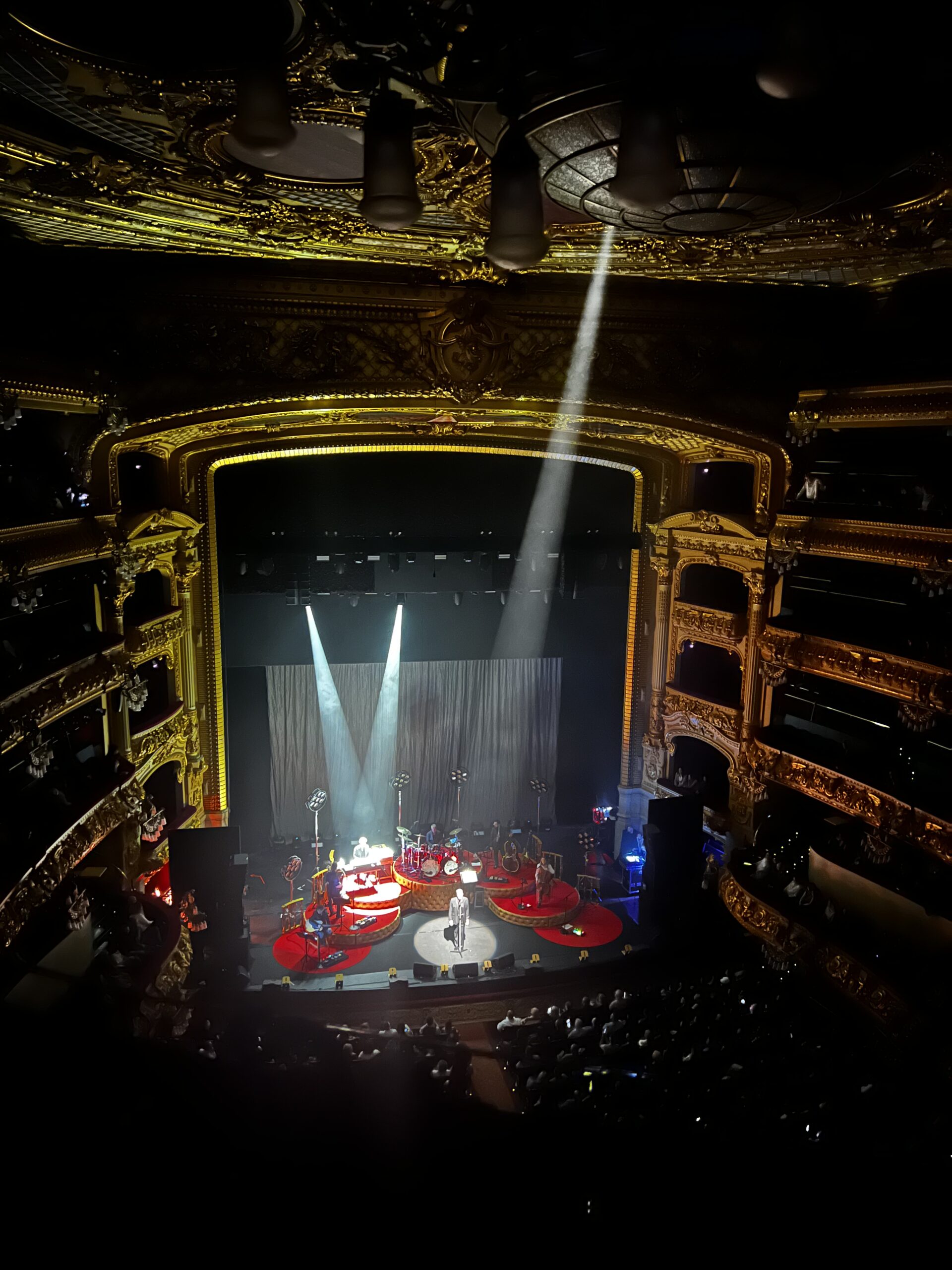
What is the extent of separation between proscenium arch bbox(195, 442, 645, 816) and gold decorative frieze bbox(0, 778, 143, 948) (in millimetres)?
3071

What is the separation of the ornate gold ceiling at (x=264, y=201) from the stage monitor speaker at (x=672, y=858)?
267 inches

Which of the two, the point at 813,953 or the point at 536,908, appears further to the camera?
the point at 536,908

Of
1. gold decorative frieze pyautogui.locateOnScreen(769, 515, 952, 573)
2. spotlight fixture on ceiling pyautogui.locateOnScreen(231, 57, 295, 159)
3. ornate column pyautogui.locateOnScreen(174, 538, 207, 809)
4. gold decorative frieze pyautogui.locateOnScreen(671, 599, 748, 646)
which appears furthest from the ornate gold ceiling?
ornate column pyautogui.locateOnScreen(174, 538, 207, 809)

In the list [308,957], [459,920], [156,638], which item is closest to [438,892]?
[459,920]

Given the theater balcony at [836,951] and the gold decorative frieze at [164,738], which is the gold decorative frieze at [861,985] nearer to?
the theater balcony at [836,951]

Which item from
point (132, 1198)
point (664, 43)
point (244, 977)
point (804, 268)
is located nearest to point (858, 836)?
point (804, 268)

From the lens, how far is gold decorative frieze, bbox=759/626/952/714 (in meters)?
8.12

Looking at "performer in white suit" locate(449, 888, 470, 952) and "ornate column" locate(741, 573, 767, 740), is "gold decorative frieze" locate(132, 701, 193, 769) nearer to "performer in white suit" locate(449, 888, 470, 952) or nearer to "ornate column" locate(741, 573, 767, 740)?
"performer in white suit" locate(449, 888, 470, 952)

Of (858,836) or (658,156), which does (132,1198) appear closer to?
(658,156)

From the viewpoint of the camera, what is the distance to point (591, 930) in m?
11.6

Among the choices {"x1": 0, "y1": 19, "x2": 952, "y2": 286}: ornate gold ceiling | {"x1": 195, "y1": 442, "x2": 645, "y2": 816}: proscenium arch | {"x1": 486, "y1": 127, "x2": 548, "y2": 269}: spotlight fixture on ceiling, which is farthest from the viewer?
{"x1": 195, "y1": 442, "x2": 645, "y2": 816}: proscenium arch

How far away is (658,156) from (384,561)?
11223mm

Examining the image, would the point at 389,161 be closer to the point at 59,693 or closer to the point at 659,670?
the point at 59,693

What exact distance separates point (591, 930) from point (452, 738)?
16.8 ft
